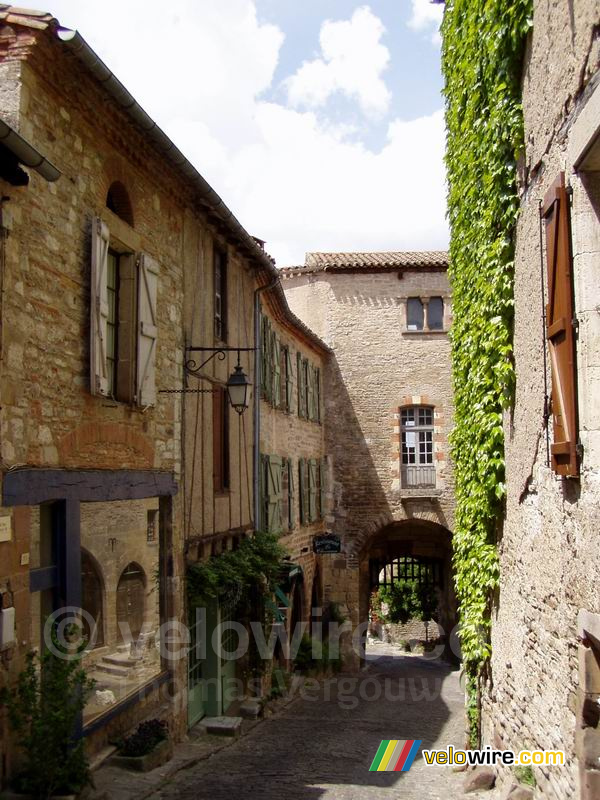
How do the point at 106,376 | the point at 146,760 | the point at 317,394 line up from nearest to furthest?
the point at 106,376
the point at 146,760
the point at 317,394

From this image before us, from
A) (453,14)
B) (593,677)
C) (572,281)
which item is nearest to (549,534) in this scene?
(593,677)

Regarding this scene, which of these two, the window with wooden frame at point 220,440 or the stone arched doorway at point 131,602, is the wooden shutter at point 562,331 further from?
the window with wooden frame at point 220,440

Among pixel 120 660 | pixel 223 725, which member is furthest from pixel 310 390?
pixel 120 660

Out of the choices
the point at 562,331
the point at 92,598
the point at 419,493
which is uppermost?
the point at 562,331

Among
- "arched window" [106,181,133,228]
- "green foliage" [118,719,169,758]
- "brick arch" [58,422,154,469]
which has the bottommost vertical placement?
"green foliage" [118,719,169,758]

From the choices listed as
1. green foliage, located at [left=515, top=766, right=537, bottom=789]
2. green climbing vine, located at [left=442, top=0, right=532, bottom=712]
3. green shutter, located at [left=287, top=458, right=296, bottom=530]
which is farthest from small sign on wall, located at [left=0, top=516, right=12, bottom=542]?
green shutter, located at [left=287, top=458, right=296, bottom=530]

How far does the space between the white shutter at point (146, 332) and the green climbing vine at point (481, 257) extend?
10.2ft

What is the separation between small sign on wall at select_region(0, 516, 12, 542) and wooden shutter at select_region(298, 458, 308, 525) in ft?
40.0

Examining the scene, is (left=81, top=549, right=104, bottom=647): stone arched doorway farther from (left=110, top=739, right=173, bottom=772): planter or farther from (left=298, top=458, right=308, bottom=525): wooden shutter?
(left=298, top=458, right=308, bottom=525): wooden shutter

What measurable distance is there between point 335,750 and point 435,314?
12768 mm

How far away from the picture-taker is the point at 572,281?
17.4 feet

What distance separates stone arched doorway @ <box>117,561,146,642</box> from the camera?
8.47 meters

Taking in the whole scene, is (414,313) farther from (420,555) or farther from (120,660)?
(120,660)

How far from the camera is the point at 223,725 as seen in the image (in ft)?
34.3
